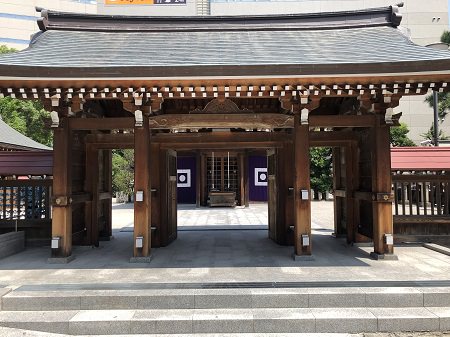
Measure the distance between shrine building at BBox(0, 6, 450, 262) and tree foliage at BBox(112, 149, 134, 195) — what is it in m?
14.4

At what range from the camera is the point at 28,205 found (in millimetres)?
8828

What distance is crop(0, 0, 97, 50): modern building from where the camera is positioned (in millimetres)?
44312

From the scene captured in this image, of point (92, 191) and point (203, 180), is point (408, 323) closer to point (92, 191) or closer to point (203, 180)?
point (92, 191)

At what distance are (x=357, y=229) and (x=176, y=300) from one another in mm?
5368

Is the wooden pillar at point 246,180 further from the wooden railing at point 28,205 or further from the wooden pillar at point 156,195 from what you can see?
the wooden railing at point 28,205

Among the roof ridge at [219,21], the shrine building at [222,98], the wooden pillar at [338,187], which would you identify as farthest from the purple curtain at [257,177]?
the roof ridge at [219,21]

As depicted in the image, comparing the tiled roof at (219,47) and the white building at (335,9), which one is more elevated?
the white building at (335,9)

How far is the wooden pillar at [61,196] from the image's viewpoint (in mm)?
7066

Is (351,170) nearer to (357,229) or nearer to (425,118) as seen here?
(357,229)

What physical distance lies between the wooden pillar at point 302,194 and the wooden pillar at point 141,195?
10.2ft

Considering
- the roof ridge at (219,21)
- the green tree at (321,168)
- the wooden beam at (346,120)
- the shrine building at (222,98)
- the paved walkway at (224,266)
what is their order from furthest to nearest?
the green tree at (321,168), the roof ridge at (219,21), the wooden beam at (346,120), the shrine building at (222,98), the paved walkway at (224,266)

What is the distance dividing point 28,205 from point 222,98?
5950mm

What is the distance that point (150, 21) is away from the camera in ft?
31.3

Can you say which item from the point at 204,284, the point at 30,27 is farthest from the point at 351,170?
the point at 30,27
